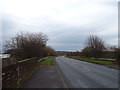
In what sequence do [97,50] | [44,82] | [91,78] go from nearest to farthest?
1. [44,82]
2. [91,78]
3. [97,50]

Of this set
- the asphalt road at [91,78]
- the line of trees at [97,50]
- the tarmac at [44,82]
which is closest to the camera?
the tarmac at [44,82]

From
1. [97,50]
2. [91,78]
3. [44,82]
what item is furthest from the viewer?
[97,50]

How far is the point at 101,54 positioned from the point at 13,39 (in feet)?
86.4

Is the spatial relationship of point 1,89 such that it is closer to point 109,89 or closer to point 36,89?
point 36,89

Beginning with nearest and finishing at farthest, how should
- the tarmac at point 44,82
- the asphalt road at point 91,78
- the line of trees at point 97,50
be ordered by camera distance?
the tarmac at point 44,82 < the asphalt road at point 91,78 < the line of trees at point 97,50

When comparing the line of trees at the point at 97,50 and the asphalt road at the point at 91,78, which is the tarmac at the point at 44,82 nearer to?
the asphalt road at the point at 91,78

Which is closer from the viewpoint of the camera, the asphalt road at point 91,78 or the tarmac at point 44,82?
the tarmac at point 44,82

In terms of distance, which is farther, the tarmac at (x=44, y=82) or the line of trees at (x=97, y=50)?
the line of trees at (x=97, y=50)

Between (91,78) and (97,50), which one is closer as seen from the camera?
(91,78)

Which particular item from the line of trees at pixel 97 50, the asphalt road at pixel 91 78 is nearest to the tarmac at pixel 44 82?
the asphalt road at pixel 91 78

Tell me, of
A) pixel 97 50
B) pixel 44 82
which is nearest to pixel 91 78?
pixel 44 82

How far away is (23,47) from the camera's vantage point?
29828mm

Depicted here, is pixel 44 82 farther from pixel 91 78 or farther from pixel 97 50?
pixel 97 50

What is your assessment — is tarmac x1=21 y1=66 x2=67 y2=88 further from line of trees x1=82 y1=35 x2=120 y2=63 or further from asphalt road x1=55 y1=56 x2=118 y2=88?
line of trees x1=82 y1=35 x2=120 y2=63
